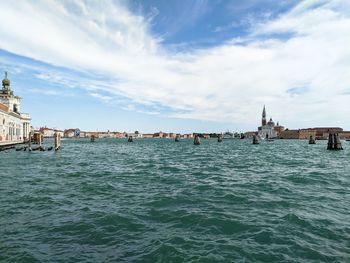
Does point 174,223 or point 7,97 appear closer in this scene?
point 174,223

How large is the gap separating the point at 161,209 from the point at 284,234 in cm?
518

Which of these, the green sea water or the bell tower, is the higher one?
the bell tower

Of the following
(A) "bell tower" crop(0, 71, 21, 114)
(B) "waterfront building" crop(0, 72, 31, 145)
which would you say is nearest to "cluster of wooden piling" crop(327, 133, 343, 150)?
(B) "waterfront building" crop(0, 72, 31, 145)

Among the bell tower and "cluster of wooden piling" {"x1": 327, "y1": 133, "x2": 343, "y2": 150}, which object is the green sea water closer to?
"cluster of wooden piling" {"x1": 327, "y1": 133, "x2": 343, "y2": 150}

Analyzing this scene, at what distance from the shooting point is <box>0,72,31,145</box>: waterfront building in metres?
64.8

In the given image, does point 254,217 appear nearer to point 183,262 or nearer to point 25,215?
point 183,262

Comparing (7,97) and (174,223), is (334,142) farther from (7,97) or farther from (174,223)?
(7,97)

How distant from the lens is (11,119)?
72188 mm

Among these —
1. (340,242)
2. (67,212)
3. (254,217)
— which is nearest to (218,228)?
(254,217)

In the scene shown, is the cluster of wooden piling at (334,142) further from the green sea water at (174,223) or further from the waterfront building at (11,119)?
the waterfront building at (11,119)

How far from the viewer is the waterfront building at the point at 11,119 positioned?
64750 millimetres

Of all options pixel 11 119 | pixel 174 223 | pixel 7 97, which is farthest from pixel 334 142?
pixel 7 97

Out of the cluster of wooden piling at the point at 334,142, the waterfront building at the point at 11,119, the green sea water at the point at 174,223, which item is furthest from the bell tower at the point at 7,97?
the cluster of wooden piling at the point at 334,142

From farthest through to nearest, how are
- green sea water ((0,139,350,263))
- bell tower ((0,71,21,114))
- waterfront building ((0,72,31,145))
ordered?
bell tower ((0,71,21,114)) < waterfront building ((0,72,31,145)) < green sea water ((0,139,350,263))
